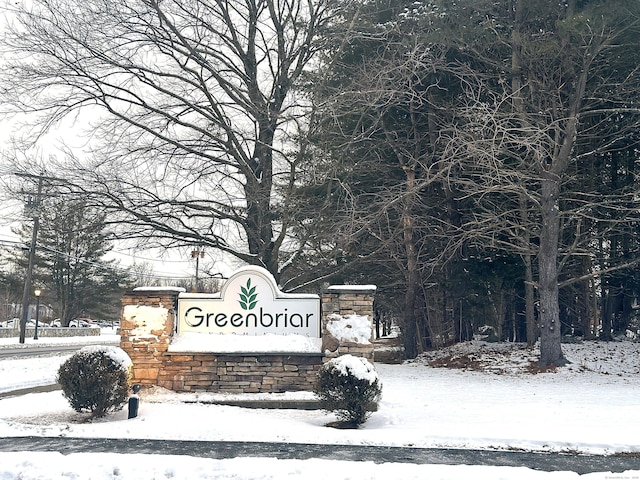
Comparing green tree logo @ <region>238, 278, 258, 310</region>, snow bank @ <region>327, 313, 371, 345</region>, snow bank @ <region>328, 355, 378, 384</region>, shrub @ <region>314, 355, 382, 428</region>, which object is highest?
green tree logo @ <region>238, 278, 258, 310</region>

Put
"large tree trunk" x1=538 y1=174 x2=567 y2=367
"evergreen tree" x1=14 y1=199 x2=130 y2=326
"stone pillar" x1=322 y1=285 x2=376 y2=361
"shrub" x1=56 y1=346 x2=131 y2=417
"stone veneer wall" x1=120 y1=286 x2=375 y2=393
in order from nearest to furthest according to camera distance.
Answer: "shrub" x1=56 y1=346 x2=131 y2=417 → "stone pillar" x1=322 y1=285 x2=376 y2=361 → "stone veneer wall" x1=120 y1=286 x2=375 y2=393 → "large tree trunk" x1=538 y1=174 x2=567 y2=367 → "evergreen tree" x1=14 y1=199 x2=130 y2=326

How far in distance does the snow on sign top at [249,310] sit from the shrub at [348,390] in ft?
8.30

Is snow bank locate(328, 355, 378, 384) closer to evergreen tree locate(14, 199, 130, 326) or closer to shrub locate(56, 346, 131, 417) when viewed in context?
shrub locate(56, 346, 131, 417)

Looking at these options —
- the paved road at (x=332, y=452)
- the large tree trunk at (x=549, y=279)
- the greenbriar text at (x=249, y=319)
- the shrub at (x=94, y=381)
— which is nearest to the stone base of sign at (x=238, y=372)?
the greenbriar text at (x=249, y=319)

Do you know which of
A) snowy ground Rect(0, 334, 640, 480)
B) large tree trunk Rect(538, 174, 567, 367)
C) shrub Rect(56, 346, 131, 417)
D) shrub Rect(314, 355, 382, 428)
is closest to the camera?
snowy ground Rect(0, 334, 640, 480)

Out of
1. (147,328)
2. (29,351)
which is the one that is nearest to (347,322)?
(147,328)

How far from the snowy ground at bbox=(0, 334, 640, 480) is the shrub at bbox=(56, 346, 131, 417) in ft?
0.81

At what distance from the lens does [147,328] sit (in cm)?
1076

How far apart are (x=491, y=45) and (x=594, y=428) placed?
1213cm

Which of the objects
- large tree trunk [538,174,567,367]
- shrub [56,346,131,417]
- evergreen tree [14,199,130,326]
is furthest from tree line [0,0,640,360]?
evergreen tree [14,199,130,326]

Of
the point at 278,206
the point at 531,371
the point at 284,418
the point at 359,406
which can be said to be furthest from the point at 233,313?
the point at 531,371

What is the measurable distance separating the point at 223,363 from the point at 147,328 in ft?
5.24

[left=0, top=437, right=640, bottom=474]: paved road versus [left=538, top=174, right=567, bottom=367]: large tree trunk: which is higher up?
[left=538, top=174, right=567, bottom=367]: large tree trunk

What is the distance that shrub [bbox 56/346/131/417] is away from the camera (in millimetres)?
8344
